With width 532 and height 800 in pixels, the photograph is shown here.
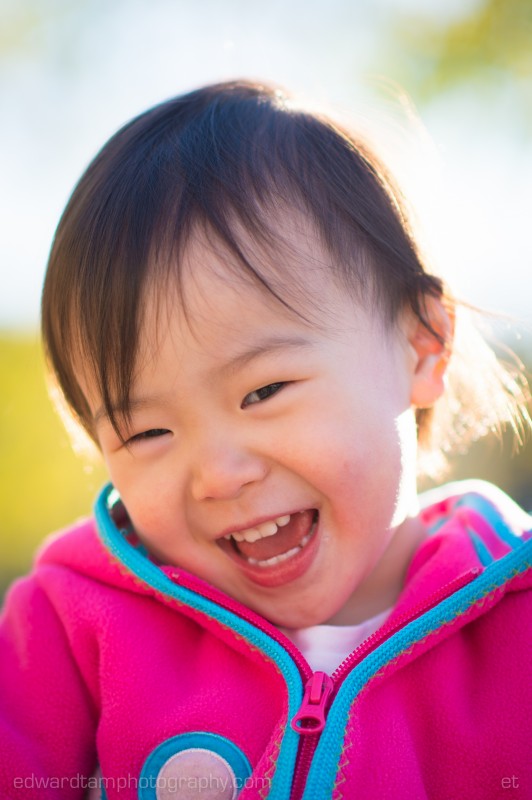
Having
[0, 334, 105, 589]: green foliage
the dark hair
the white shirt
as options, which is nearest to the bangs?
the dark hair

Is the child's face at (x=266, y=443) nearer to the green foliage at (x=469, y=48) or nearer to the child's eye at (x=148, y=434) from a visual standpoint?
the child's eye at (x=148, y=434)

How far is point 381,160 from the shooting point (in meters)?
1.71

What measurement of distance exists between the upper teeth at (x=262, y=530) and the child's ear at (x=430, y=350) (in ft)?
1.26

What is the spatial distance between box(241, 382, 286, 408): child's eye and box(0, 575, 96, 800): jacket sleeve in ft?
1.98

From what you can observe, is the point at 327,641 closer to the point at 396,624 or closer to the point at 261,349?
the point at 396,624

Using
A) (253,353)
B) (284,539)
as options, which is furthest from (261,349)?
(284,539)

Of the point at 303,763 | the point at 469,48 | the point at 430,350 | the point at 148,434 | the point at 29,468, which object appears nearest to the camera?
the point at 303,763

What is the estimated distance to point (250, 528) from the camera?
4.77 feet

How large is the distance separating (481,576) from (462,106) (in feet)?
10.7

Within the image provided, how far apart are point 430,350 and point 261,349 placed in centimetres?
49

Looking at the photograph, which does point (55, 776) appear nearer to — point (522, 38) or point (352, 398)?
point (352, 398)

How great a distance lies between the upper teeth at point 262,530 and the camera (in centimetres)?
145

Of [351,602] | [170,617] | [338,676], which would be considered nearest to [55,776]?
[170,617]

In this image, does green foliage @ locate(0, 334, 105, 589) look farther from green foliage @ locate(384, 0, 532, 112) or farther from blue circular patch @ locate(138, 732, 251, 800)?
green foliage @ locate(384, 0, 532, 112)
